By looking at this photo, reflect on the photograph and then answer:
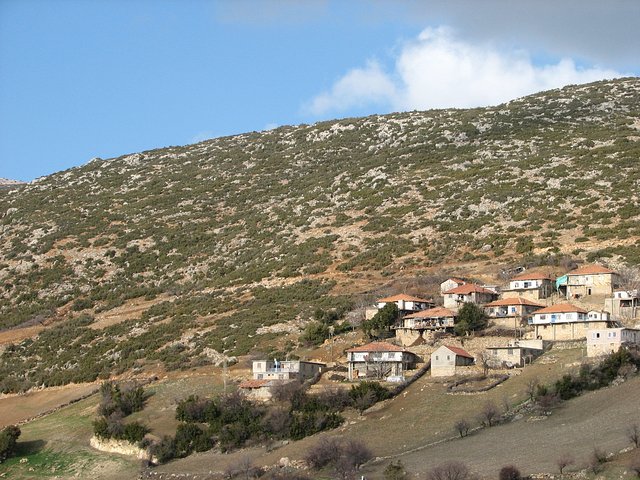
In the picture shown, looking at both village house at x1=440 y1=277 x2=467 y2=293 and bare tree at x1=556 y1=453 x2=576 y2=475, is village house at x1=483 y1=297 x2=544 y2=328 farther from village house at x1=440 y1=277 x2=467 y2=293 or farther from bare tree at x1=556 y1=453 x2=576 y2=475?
bare tree at x1=556 y1=453 x2=576 y2=475

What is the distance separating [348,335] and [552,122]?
65.5m

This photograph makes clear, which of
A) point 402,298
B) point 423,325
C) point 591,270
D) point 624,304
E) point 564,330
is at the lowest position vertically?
point 564,330

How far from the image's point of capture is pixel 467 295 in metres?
86.5

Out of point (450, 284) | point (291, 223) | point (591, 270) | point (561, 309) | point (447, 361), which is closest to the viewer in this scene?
point (447, 361)

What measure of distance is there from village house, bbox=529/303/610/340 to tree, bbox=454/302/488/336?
13.6 ft

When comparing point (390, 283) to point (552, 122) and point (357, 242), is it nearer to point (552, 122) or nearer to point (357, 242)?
point (357, 242)

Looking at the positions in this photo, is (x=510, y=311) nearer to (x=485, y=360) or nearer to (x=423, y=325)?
(x=423, y=325)

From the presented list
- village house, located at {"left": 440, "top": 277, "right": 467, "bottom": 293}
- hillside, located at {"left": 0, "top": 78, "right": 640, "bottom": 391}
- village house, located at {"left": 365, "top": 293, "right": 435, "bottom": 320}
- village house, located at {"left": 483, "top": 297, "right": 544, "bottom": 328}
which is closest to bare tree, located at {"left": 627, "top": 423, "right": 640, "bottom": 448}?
village house, located at {"left": 483, "top": 297, "right": 544, "bottom": 328}

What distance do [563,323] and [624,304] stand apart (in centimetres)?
539

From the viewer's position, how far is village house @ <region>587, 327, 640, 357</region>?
232 ft

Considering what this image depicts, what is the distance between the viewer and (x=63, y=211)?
142250 millimetres

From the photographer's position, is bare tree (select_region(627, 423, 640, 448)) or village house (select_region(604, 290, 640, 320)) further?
village house (select_region(604, 290, 640, 320))

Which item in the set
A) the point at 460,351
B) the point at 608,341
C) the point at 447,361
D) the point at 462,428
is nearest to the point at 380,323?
the point at 460,351

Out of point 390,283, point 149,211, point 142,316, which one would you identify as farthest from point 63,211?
point 390,283
